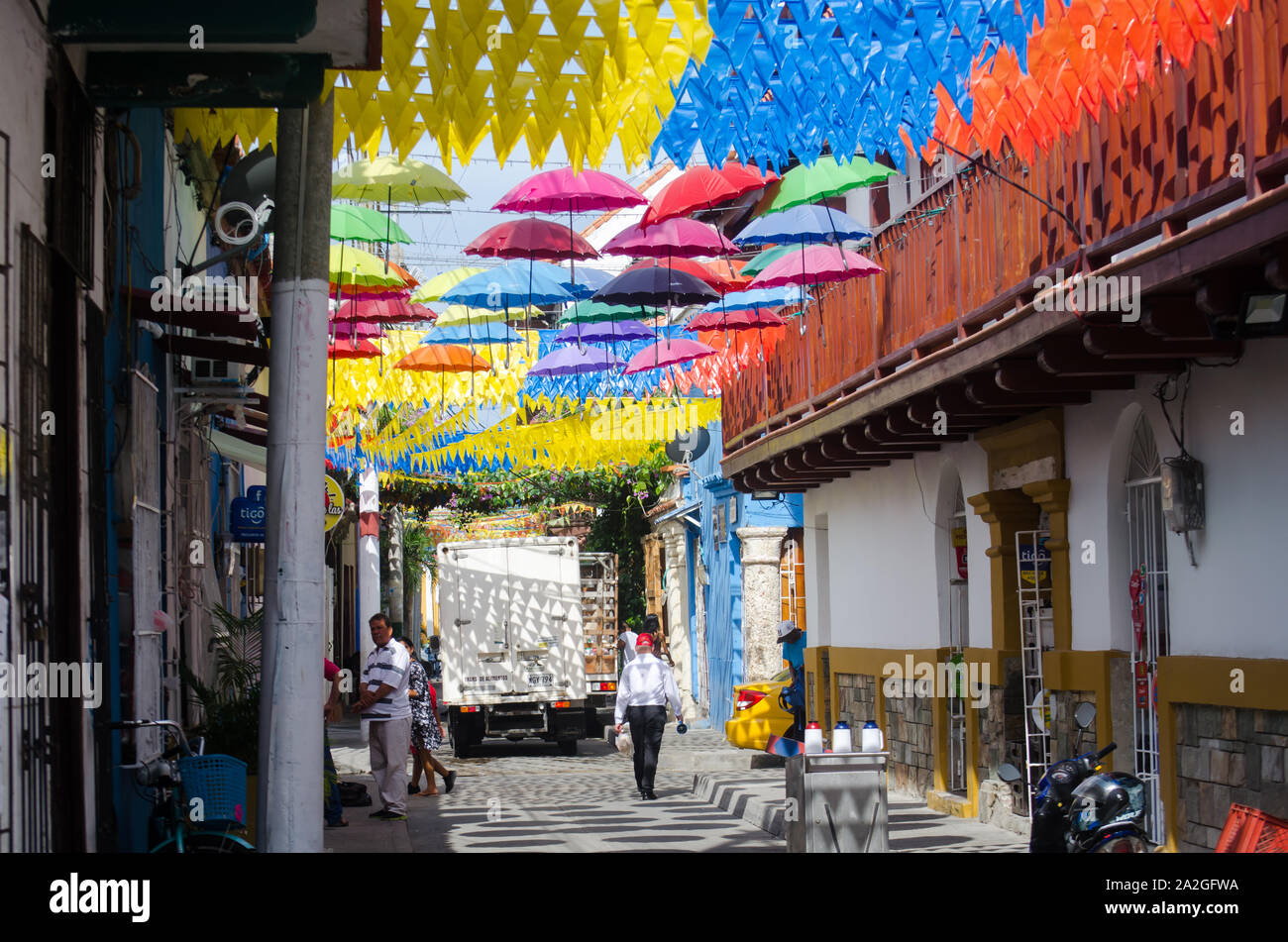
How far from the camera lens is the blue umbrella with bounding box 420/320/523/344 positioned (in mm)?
18672

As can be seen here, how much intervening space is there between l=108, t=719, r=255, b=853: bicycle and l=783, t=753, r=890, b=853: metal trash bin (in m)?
3.39

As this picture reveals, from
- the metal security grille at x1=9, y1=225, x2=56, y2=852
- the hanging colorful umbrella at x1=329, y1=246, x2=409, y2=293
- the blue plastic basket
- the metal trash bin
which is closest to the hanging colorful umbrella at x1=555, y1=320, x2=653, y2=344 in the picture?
the hanging colorful umbrella at x1=329, y1=246, x2=409, y2=293

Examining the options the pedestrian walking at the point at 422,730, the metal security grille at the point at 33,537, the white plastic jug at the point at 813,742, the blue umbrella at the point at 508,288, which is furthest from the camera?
the pedestrian walking at the point at 422,730

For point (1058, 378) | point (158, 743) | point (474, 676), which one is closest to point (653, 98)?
point (1058, 378)

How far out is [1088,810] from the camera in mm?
7996

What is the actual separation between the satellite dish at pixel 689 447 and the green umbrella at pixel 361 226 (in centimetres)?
→ 1375

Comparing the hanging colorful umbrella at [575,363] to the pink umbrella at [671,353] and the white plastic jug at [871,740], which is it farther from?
the white plastic jug at [871,740]

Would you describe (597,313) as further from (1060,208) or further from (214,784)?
(214,784)

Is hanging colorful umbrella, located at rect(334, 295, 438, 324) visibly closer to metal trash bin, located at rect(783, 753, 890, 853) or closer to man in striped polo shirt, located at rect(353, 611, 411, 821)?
man in striped polo shirt, located at rect(353, 611, 411, 821)

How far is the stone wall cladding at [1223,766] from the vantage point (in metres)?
9.19

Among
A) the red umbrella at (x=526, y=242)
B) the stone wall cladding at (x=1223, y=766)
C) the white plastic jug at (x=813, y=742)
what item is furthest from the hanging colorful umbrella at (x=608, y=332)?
the stone wall cladding at (x=1223, y=766)

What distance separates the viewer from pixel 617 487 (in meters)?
37.1

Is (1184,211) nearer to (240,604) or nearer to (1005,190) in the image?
(1005,190)

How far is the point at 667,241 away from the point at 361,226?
2604mm
